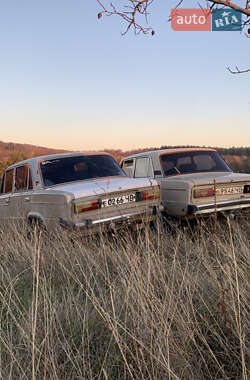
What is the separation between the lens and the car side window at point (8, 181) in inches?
257

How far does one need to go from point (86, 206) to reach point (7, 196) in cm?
276

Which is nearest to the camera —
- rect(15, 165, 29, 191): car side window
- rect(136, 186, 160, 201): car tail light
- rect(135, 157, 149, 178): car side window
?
rect(136, 186, 160, 201): car tail light

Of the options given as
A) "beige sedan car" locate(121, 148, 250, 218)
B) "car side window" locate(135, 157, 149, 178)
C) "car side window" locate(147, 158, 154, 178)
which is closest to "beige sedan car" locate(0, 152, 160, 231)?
"beige sedan car" locate(121, 148, 250, 218)

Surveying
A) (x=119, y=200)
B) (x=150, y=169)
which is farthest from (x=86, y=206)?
(x=150, y=169)

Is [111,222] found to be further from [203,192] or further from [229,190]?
[229,190]

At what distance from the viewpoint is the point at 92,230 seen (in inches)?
177

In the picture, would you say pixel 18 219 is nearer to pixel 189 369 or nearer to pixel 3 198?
pixel 3 198

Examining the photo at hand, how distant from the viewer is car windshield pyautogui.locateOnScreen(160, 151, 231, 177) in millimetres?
6453

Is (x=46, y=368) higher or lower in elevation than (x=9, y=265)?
higher

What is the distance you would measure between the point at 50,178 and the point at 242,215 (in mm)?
3507

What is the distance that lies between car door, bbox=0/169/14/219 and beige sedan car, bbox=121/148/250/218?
2.82 metres

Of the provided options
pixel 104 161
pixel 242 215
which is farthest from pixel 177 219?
pixel 104 161

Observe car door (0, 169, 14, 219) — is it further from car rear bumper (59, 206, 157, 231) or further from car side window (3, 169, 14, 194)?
car rear bumper (59, 206, 157, 231)

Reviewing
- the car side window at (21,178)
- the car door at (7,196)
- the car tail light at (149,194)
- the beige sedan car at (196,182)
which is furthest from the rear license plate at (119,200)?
the car door at (7,196)
